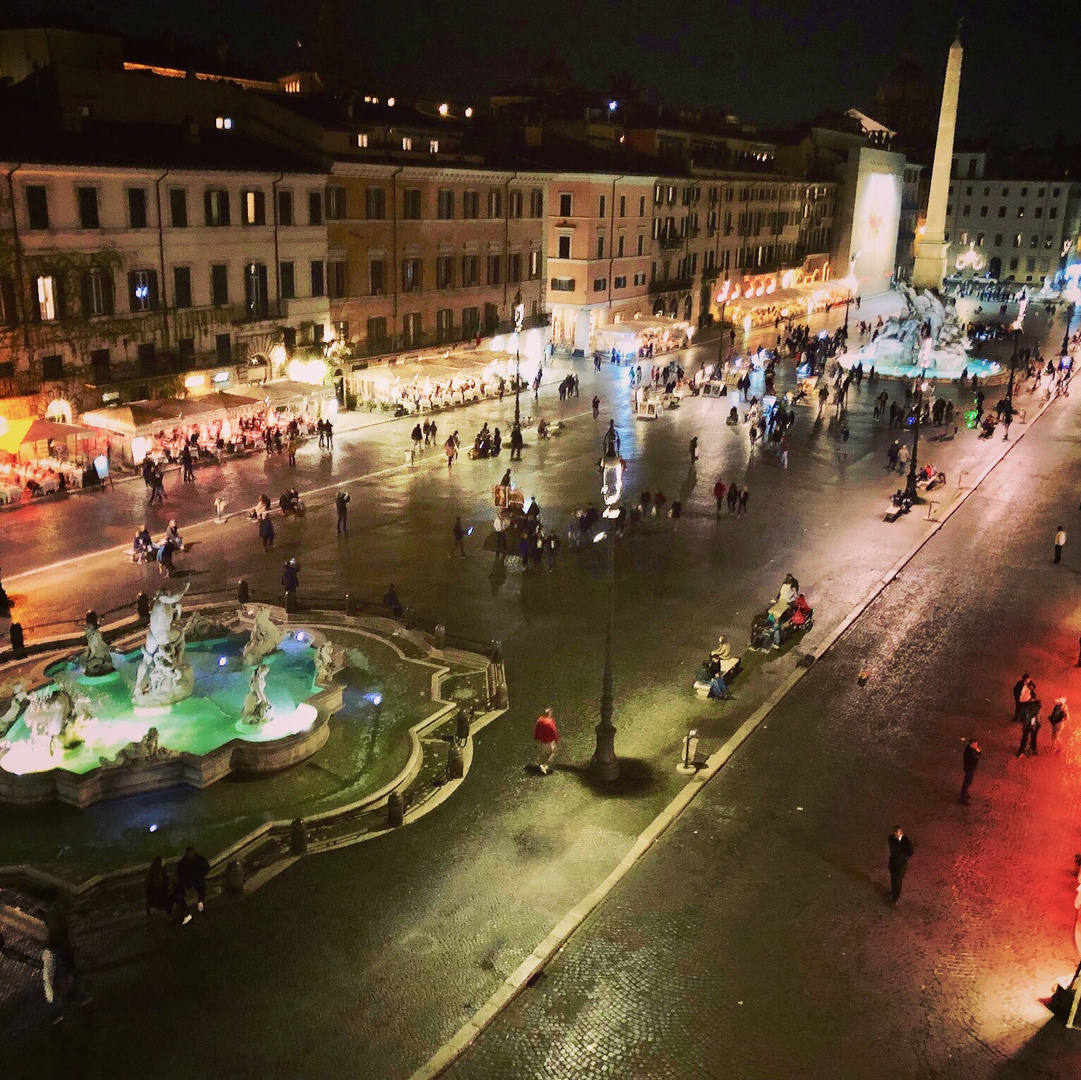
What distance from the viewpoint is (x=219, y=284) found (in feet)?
126

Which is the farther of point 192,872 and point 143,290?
point 143,290

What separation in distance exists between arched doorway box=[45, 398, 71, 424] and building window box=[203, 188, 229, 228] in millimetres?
8523

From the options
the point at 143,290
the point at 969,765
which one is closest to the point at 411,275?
the point at 143,290

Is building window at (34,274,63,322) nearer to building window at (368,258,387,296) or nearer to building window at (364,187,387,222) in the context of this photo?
building window at (368,258,387,296)

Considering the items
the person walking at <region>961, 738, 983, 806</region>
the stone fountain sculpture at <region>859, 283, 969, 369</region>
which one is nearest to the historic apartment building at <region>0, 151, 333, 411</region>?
the person walking at <region>961, 738, 983, 806</region>

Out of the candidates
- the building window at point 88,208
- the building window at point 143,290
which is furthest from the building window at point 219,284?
the building window at point 88,208

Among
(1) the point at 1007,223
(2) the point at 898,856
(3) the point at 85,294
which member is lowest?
(2) the point at 898,856

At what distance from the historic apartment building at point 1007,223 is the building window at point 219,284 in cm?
9098

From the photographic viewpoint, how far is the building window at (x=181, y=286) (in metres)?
36.7

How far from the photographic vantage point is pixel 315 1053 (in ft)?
36.0

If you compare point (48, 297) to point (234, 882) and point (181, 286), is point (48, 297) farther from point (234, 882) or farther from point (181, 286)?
point (234, 882)

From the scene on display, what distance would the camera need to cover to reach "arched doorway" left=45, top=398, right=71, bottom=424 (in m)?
33.0

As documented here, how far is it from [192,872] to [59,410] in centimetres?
2433

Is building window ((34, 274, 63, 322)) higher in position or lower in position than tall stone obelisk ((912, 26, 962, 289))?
lower
